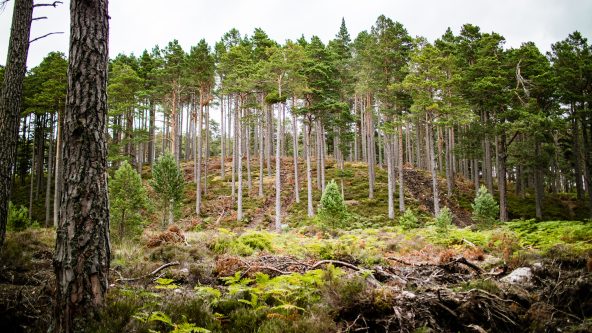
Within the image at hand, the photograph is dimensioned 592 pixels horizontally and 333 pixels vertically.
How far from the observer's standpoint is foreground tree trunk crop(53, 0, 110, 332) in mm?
3459

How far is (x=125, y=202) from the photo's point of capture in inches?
619

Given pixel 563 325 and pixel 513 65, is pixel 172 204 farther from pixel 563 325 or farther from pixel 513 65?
pixel 513 65

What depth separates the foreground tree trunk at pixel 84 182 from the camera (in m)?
3.46

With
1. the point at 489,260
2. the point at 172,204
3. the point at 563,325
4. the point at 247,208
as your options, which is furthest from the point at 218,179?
the point at 563,325

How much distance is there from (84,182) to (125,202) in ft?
44.3

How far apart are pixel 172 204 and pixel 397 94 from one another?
1884 cm

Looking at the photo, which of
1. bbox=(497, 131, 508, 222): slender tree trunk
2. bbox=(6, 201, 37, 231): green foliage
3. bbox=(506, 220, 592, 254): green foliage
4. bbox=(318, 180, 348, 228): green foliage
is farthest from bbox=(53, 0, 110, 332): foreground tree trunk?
bbox=(497, 131, 508, 222): slender tree trunk

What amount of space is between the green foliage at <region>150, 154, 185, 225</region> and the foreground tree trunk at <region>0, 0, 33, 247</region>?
43.6 ft

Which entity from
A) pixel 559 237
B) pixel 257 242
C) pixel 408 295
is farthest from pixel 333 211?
pixel 408 295

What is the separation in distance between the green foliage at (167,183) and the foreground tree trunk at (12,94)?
43.6ft

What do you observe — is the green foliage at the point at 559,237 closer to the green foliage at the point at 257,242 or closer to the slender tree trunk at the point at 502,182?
the green foliage at the point at 257,242

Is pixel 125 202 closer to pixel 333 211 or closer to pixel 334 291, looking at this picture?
pixel 333 211

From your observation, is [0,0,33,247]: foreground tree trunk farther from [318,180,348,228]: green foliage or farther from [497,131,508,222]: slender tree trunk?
[497,131,508,222]: slender tree trunk

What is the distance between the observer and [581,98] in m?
24.9
